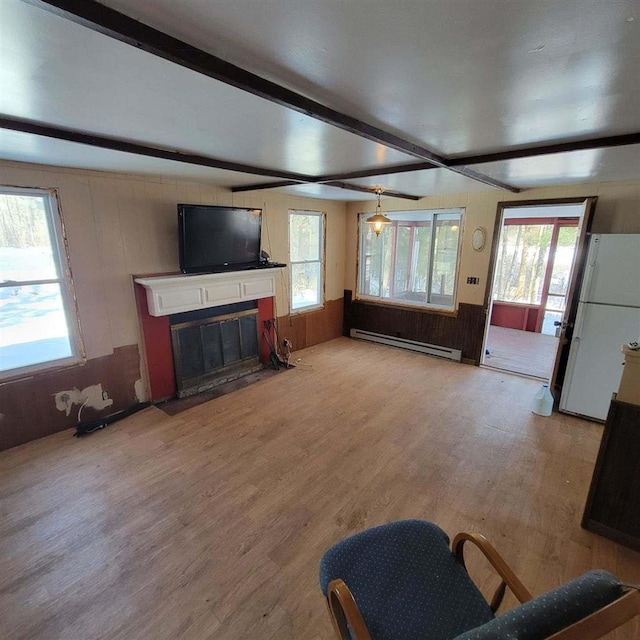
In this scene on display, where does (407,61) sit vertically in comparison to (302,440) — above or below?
above

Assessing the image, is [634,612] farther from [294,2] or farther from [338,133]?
[338,133]

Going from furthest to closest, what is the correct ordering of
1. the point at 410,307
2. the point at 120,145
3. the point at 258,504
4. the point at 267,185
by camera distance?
the point at 410,307
the point at 267,185
the point at 258,504
the point at 120,145

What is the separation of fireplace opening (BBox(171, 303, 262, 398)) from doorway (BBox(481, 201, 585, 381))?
3.77 metres

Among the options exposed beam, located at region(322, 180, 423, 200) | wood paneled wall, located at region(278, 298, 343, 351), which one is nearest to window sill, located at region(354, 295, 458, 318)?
wood paneled wall, located at region(278, 298, 343, 351)

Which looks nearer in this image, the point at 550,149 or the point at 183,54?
the point at 183,54

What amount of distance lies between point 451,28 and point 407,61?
0.19 meters

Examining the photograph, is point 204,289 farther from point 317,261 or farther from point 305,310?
point 317,261

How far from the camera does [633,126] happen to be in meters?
1.69

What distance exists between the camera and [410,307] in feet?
17.3

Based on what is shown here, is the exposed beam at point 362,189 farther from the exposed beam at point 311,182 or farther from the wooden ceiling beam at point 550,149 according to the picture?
the wooden ceiling beam at point 550,149

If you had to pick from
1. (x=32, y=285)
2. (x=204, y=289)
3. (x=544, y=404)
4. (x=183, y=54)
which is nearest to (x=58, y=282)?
(x=32, y=285)

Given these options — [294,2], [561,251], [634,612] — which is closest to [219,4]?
[294,2]

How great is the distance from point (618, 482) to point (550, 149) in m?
2.07

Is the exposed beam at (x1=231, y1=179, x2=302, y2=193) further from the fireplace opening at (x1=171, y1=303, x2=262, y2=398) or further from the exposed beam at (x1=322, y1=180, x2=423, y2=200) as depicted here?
the fireplace opening at (x1=171, y1=303, x2=262, y2=398)
